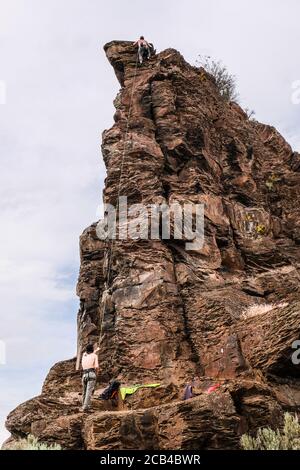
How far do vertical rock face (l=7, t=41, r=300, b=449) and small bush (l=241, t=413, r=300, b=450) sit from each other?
34 centimetres

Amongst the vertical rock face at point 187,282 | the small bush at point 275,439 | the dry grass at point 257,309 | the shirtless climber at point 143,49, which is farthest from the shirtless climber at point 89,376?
the shirtless climber at point 143,49

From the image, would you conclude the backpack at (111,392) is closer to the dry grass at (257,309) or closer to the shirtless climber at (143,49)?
the dry grass at (257,309)

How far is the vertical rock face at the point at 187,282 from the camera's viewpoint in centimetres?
1432

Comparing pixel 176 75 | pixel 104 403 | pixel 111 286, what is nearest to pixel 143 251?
pixel 111 286

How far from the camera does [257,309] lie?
1906 cm

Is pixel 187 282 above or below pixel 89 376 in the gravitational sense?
above

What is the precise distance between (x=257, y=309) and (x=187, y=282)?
2.81 metres

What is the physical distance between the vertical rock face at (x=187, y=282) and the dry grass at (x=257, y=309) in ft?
0.18

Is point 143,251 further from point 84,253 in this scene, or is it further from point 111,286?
point 84,253

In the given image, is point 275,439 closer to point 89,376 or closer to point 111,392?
point 89,376

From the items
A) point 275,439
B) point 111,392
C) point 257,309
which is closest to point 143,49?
point 257,309

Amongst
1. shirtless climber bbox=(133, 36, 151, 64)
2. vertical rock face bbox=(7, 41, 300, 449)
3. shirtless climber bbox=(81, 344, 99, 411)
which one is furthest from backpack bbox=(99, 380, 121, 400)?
shirtless climber bbox=(133, 36, 151, 64)

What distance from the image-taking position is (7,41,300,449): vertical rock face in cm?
1432

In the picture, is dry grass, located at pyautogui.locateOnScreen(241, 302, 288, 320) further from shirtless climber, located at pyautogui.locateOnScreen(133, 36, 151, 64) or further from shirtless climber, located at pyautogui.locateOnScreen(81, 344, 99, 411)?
shirtless climber, located at pyautogui.locateOnScreen(133, 36, 151, 64)
